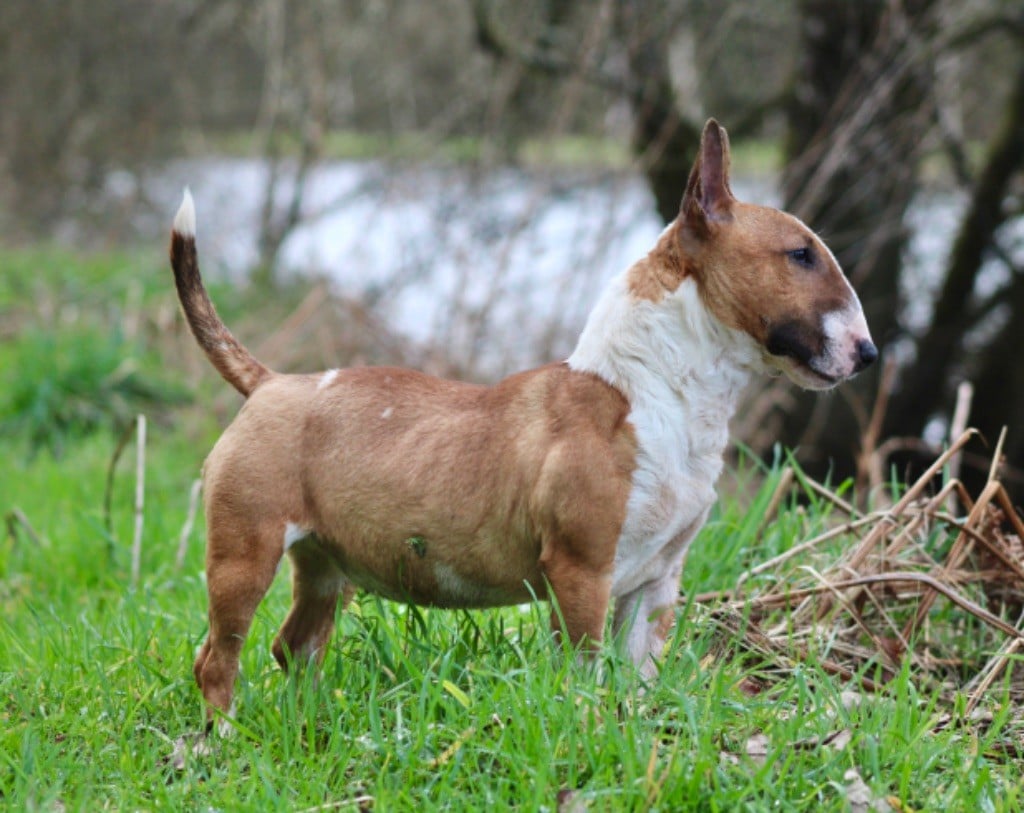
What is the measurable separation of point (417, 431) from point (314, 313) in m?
5.08

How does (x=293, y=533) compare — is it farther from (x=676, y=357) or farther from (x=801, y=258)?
(x=801, y=258)

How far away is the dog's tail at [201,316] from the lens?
12.3 feet

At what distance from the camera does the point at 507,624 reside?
438 centimetres

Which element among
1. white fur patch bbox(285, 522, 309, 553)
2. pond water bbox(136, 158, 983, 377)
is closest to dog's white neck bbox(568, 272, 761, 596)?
white fur patch bbox(285, 522, 309, 553)

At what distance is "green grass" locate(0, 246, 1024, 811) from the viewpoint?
3.01 metres

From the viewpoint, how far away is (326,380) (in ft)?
12.2

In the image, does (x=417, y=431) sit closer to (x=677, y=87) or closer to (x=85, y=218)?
(x=677, y=87)

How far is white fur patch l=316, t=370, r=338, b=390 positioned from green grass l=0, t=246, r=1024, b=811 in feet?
2.22

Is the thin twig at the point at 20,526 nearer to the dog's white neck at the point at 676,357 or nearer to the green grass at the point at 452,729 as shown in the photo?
the green grass at the point at 452,729

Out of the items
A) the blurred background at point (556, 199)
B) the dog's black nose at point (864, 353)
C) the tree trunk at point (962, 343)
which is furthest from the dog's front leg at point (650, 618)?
the tree trunk at point (962, 343)

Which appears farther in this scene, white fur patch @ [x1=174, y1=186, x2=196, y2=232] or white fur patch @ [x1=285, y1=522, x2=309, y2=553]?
white fur patch @ [x1=174, y1=186, x2=196, y2=232]

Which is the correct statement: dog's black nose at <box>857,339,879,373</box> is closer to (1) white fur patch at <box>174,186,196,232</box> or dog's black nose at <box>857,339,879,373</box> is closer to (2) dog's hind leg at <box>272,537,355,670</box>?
(2) dog's hind leg at <box>272,537,355,670</box>

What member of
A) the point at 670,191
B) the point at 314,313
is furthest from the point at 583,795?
the point at 670,191

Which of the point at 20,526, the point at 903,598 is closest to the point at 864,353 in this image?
the point at 903,598
